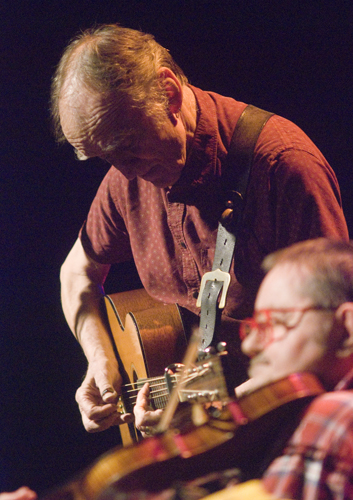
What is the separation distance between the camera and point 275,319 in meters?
1.00

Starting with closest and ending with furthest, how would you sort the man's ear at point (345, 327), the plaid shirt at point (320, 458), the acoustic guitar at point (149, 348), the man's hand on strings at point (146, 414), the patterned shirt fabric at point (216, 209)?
the plaid shirt at point (320, 458)
the man's ear at point (345, 327)
the patterned shirt fabric at point (216, 209)
the man's hand on strings at point (146, 414)
the acoustic guitar at point (149, 348)

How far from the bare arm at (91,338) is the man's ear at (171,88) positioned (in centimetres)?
100

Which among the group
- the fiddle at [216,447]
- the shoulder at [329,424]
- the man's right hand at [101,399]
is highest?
the shoulder at [329,424]

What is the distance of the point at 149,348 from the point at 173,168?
68 centimetres

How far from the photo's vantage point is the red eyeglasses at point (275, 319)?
97 cm

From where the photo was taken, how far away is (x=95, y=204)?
2197mm

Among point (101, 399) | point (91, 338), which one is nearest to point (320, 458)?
point (101, 399)

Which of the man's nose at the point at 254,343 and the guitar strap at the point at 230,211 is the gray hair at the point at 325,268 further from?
the guitar strap at the point at 230,211

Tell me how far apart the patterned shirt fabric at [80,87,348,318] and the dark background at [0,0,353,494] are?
23.8 inches

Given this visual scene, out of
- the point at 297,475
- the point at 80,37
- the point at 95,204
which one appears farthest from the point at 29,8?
the point at 297,475

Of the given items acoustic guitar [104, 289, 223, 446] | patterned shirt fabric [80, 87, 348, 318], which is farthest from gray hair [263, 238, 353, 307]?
acoustic guitar [104, 289, 223, 446]

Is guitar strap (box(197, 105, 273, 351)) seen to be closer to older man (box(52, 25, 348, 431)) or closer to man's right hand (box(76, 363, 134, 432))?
older man (box(52, 25, 348, 431))

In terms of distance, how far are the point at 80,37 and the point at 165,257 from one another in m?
0.89

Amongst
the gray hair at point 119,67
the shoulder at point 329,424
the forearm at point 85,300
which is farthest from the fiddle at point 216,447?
the forearm at point 85,300
